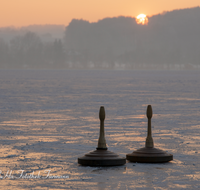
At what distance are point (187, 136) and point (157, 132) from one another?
1.09m

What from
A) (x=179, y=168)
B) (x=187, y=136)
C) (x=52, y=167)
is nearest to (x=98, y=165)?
(x=52, y=167)

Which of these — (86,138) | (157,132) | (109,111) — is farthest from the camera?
(109,111)

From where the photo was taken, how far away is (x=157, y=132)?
12867 millimetres

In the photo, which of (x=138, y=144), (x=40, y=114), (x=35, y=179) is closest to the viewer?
(x=35, y=179)

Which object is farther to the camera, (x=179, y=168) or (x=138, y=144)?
(x=138, y=144)

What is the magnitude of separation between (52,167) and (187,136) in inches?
200

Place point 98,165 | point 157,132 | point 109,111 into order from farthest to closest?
point 109,111, point 157,132, point 98,165

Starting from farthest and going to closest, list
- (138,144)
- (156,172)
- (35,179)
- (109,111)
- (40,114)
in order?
(109,111) → (40,114) → (138,144) → (156,172) → (35,179)

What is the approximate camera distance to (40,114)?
18031mm

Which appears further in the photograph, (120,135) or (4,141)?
(120,135)

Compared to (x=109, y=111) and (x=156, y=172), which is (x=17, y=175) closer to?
(x=156, y=172)

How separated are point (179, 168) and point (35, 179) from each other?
8.24 feet

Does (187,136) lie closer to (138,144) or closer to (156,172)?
(138,144)

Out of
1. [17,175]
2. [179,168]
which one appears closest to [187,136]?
[179,168]
